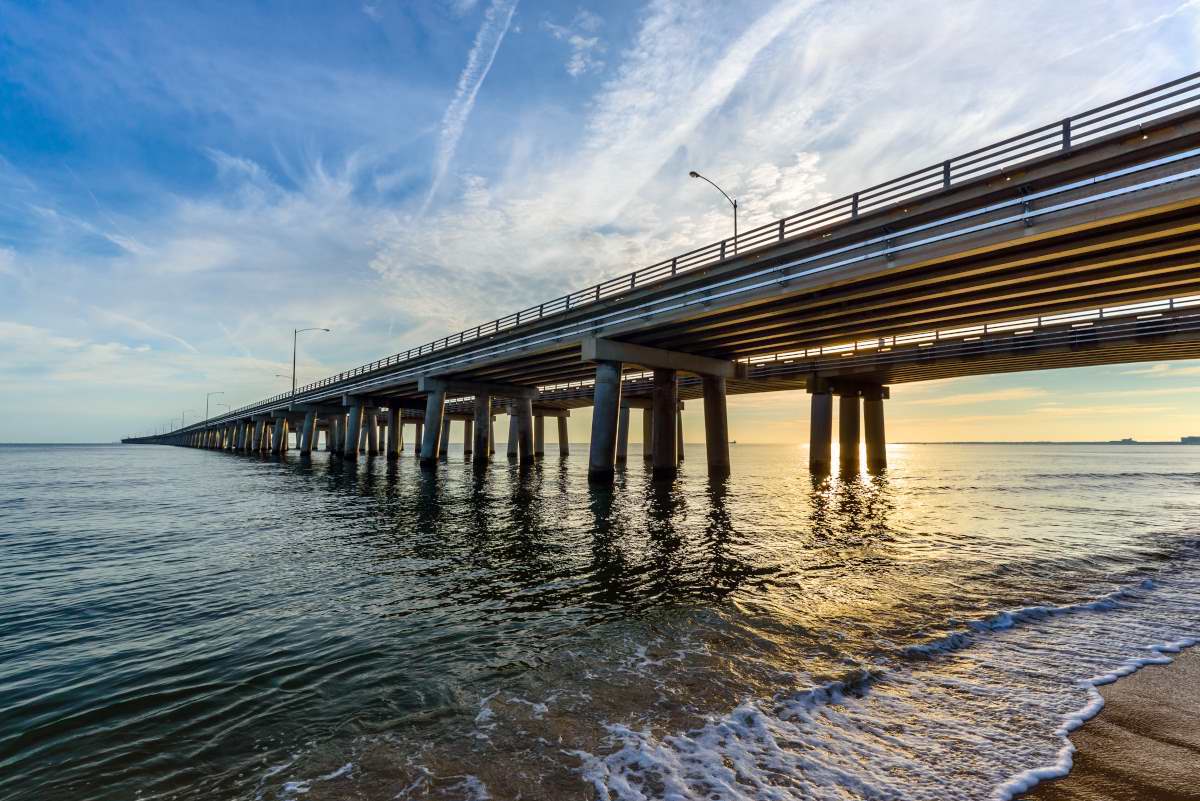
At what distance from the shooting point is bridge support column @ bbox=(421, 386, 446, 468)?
185 feet

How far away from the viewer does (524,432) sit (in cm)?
5928

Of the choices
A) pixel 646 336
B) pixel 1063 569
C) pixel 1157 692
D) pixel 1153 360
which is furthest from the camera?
pixel 1153 360

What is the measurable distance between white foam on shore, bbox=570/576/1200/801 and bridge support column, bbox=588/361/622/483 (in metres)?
29.3

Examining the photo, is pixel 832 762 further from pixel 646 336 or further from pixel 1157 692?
pixel 646 336

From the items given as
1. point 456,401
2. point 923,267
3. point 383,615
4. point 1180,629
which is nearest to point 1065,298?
point 923,267

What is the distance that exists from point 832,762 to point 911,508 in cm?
2329

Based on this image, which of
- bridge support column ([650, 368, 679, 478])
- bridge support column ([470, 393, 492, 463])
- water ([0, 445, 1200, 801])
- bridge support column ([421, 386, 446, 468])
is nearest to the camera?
water ([0, 445, 1200, 801])

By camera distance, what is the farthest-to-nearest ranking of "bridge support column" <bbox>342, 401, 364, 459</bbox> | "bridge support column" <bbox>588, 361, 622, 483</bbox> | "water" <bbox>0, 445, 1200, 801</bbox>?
"bridge support column" <bbox>342, 401, 364, 459</bbox> < "bridge support column" <bbox>588, 361, 622, 483</bbox> < "water" <bbox>0, 445, 1200, 801</bbox>

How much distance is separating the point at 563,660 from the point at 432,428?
52799 mm

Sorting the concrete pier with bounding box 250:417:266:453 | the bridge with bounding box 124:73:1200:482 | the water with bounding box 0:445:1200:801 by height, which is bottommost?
the water with bounding box 0:445:1200:801

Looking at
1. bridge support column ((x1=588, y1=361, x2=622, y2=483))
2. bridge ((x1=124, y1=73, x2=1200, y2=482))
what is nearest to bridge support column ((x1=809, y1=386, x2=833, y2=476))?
bridge ((x1=124, y1=73, x2=1200, y2=482))

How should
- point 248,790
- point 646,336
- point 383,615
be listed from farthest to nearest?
point 646,336 < point 383,615 < point 248,790

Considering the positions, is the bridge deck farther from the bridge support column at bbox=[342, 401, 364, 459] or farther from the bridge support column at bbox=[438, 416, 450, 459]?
the bridge support column at bbox=[438, 416, 450, 459]

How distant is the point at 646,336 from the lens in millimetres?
35688
